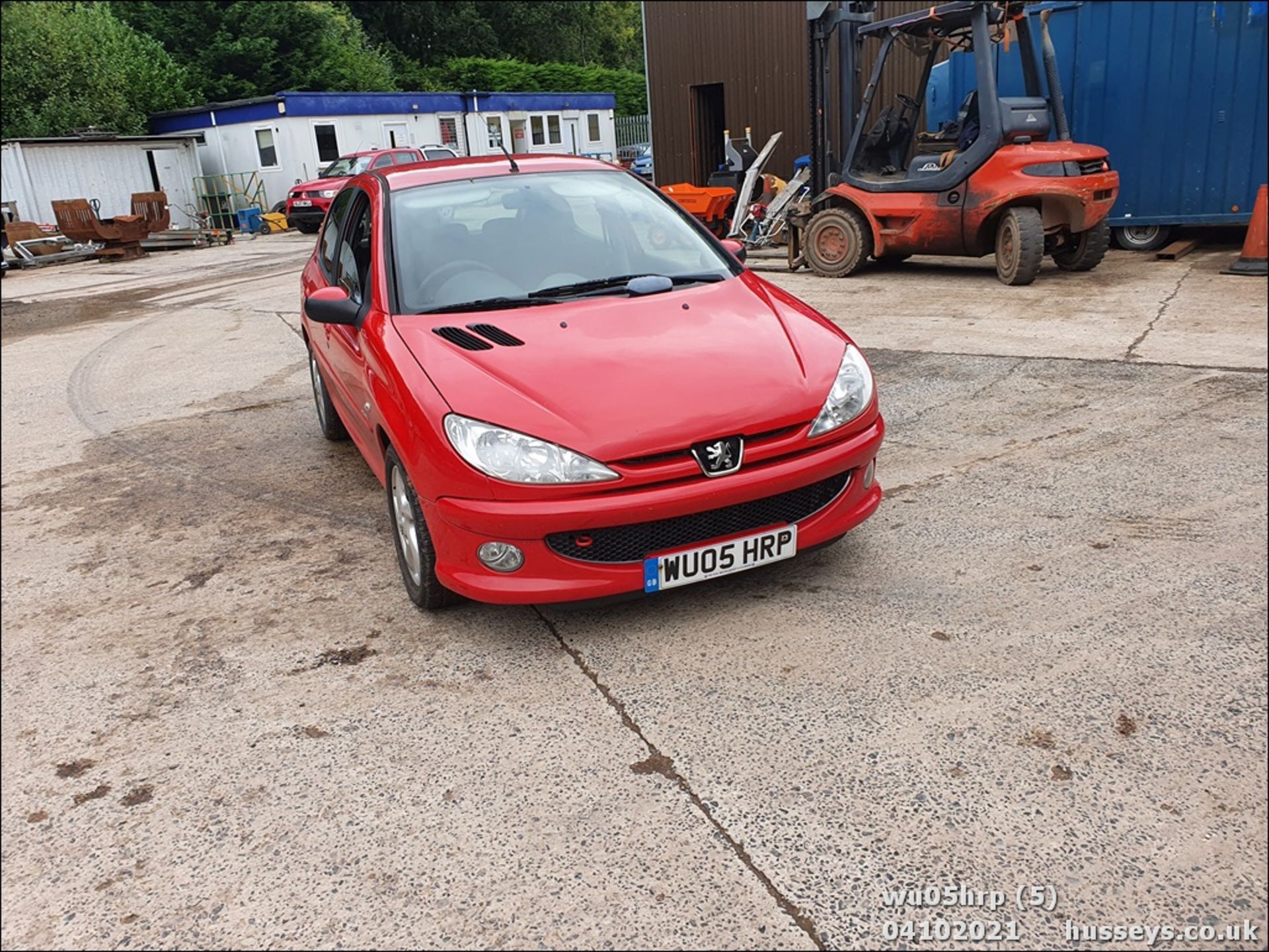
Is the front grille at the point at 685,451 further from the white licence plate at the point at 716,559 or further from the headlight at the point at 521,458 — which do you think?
the white licence plate at the point at 716,559

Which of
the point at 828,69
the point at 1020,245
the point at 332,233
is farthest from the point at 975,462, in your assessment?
the point at 828,69

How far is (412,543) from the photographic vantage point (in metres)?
3.54

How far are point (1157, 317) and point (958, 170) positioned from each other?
2584 mm

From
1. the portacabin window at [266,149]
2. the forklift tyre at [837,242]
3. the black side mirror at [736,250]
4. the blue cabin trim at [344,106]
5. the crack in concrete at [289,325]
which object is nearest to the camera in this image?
the black side mirror at [736,250]

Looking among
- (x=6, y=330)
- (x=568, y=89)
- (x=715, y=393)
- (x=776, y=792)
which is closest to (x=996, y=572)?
(x=715, y=393)

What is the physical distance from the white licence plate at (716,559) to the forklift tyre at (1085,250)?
7332mm

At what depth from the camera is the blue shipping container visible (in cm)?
920

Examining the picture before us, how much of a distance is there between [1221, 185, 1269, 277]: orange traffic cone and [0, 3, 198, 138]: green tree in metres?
32.0

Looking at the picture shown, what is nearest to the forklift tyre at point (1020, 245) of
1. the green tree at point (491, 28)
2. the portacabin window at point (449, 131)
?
the portacabin window at point (449, 131)

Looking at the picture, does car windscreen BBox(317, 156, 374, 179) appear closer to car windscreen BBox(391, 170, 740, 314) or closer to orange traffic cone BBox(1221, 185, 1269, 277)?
orange traffic cone BBox(1221, 185, 1269, 277)

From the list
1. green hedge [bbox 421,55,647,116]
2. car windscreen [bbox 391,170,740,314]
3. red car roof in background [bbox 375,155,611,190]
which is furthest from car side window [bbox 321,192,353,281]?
green hedge [bbox 421,55,647,116]

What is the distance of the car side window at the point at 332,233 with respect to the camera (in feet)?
16.7

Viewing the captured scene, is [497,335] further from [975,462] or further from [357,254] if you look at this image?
[975,462]

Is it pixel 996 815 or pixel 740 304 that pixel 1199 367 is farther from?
pixel 996 815
